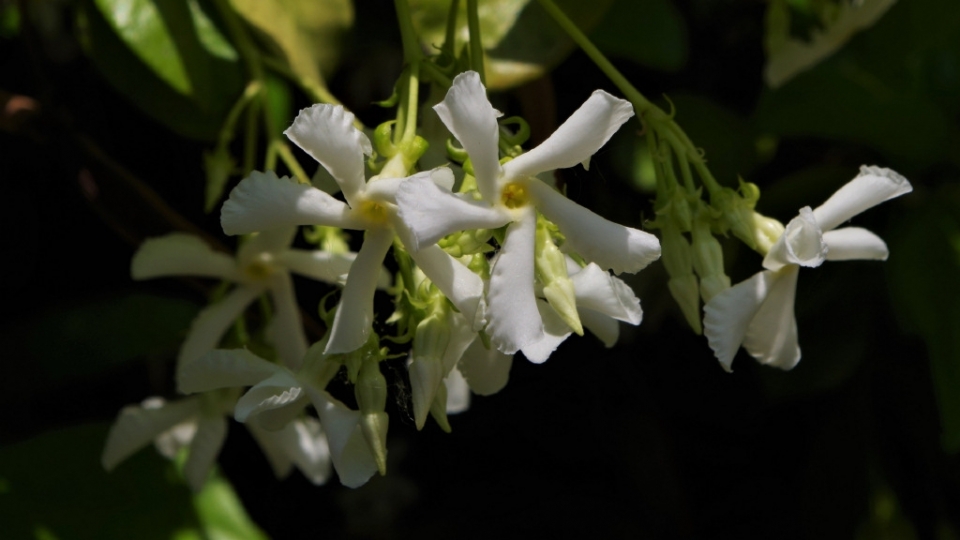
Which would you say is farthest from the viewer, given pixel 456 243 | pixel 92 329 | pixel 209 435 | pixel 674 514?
pixel 674 514

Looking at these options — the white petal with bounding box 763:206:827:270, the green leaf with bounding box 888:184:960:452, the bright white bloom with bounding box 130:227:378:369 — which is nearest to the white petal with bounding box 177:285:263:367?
the bright white bloom with bounding box 130:227:378:369

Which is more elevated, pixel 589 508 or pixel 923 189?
pixel 923 189

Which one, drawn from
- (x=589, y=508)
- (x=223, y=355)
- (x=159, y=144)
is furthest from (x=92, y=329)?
(x=589, y=508)

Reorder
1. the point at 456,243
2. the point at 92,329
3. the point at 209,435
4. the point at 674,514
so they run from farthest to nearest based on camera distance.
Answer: the point at 674,514, the point at 92,329, the point at 209,435, the point at 456,243

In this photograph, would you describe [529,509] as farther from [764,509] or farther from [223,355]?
[223,355]

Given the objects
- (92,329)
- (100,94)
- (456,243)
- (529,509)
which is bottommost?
(529,509)

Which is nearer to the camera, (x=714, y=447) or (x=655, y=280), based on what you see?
(x=655, y=280)
